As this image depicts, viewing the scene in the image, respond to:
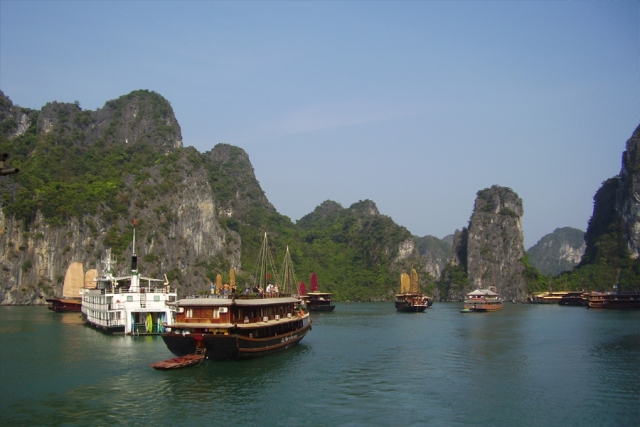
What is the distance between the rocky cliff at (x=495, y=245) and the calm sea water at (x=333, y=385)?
12722 centimetres

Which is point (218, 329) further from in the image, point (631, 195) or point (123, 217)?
point (631, 195)

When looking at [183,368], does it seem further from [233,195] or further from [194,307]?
[233,195]

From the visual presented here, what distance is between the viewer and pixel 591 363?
120 ft

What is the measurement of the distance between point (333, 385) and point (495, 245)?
154141 mm

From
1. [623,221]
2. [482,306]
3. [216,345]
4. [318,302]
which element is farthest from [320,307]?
[623,221]

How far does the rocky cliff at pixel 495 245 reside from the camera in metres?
171

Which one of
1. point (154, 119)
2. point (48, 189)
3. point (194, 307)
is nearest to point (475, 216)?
point (154, 119)

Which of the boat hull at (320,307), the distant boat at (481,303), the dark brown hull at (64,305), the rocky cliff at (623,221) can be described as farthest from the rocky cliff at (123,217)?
the rocky cliff at (623,221)

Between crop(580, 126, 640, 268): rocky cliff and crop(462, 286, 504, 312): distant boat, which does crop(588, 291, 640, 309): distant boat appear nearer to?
crop(462, 286, 504, 312): distant boat

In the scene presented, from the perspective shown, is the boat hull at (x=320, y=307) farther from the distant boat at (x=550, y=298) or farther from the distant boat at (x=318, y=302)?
the distant boat at (x=550, y=298)

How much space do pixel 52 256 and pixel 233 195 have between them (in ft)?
218

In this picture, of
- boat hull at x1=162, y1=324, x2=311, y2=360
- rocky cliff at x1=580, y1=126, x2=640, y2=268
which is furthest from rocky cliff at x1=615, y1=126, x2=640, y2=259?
boat hull at x1=162, y1=324, x2=311, y2=360

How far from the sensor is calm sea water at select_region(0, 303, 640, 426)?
2358 centimetres

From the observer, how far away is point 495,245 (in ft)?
574
